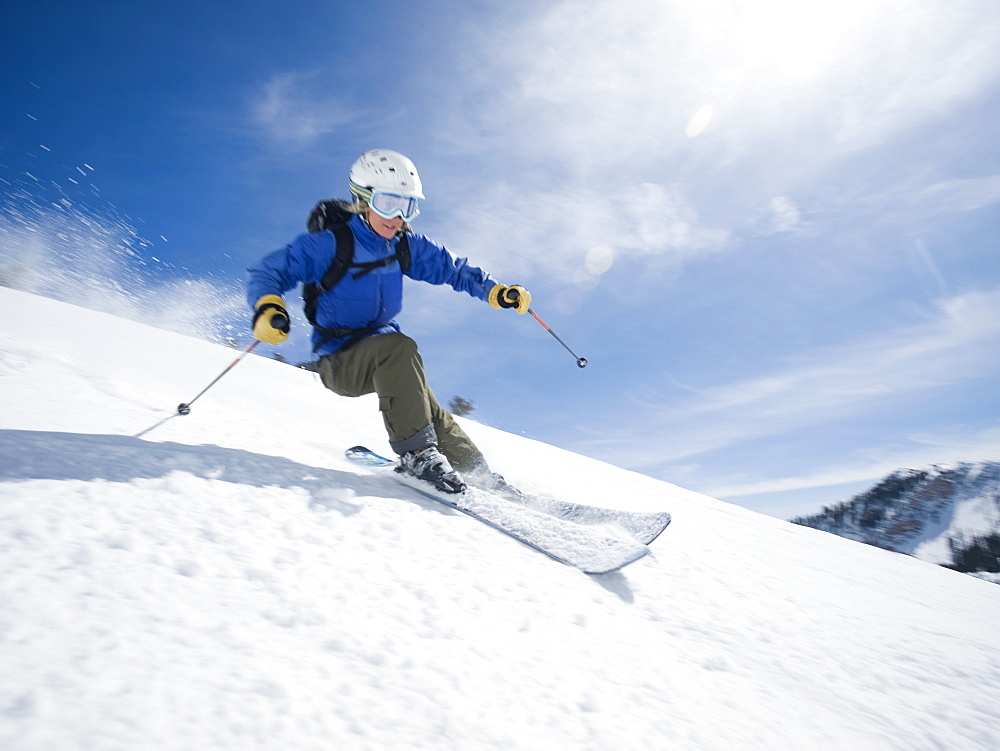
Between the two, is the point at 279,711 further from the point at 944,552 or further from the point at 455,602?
the point at 944,552

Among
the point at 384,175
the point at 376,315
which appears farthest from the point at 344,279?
the point at 384,175

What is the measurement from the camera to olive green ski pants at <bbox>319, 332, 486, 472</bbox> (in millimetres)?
3137

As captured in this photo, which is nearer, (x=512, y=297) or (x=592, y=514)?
(x=592, y=514)

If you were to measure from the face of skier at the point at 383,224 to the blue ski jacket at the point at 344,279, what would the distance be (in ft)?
0.13

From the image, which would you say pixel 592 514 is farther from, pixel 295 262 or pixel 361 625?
pixel 295 262

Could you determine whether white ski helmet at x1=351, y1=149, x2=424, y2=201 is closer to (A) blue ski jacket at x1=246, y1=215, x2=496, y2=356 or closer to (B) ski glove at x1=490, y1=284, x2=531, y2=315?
(A) blue ski jacket at x1=246, y1=215, x2=496, y2=356

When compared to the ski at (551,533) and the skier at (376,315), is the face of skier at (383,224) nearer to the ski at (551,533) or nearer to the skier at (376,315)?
the skier at (376,315)

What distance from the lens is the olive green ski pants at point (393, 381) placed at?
3.14 metres

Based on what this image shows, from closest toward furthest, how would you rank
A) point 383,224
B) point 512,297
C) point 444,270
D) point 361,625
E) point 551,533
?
point 361,625 < point 551,533 < point 383,224 < point 444,270 < point 512,297

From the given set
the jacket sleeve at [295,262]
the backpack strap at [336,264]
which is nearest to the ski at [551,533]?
the backpack strap at [336,264]

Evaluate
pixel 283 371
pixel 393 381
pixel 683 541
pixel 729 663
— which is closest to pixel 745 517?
pixel 683 541

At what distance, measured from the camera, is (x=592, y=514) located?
3172mm

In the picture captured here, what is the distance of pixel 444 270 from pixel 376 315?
2.39ft

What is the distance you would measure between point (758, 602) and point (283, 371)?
218 inches
